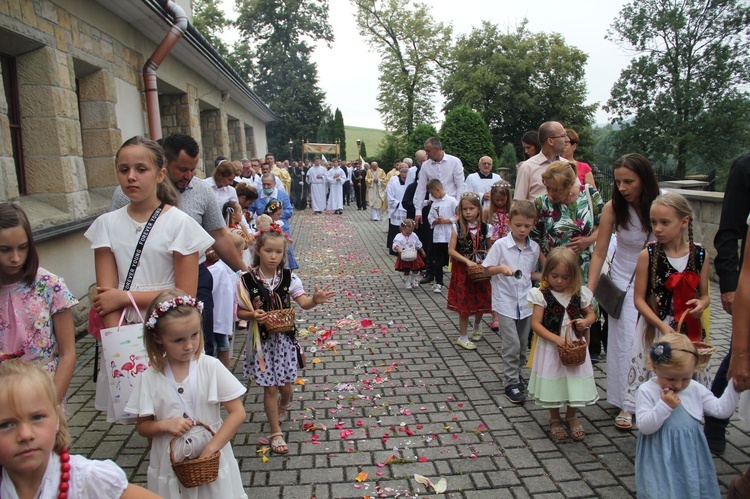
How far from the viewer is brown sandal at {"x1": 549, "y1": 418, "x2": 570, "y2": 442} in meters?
4.05

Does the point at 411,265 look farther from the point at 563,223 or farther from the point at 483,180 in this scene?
the point at 563,223

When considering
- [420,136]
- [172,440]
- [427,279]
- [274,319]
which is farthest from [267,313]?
[420,136]

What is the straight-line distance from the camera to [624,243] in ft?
14.0

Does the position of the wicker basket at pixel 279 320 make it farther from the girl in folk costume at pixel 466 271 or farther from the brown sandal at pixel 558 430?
the girl in folk costume at pixel 466 271

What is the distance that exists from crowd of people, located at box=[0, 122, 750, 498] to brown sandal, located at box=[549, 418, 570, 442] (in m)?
0.01

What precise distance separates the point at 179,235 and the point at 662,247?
3001 millimetres

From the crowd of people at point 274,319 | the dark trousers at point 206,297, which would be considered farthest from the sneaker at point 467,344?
the dark trousers at point 206,297

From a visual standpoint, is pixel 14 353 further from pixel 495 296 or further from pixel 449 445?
pixel 495 296

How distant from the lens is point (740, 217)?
10.9 ft

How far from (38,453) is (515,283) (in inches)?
153

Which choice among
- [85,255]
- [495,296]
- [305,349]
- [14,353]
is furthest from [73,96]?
[495,296]

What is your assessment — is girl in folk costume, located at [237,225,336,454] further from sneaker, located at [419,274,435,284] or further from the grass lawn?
the grass lawn

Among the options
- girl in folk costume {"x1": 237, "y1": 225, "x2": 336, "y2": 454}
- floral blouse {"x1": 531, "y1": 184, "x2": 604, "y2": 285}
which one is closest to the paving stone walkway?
girl in folk costume {"x1": 237, "y1": 225, "x2": 336, "y2": 454}

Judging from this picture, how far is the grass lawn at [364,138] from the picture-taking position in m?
79.8
